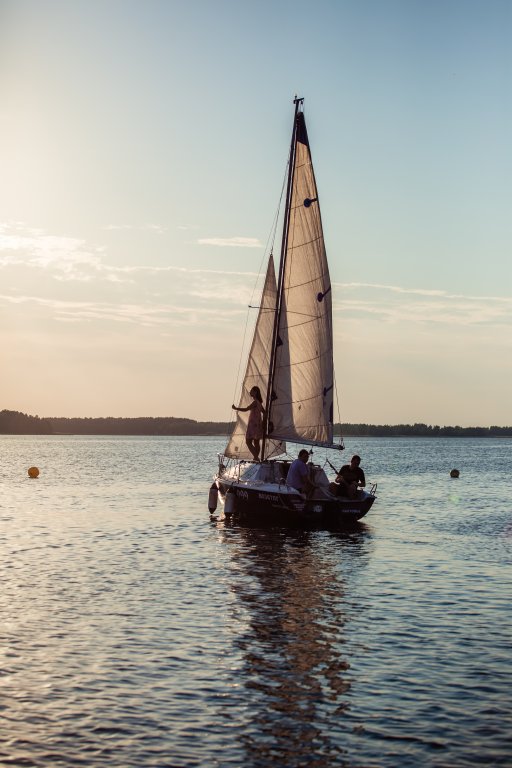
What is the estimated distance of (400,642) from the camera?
1767 centimetres

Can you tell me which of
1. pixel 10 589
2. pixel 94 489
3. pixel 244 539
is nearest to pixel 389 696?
pixel 10 589

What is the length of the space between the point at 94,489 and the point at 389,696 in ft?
181

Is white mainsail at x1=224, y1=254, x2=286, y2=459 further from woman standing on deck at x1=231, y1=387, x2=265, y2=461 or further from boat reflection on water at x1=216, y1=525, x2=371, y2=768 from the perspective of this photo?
boat reflection on water at x1=216, y1=525, x2=371, y2=768

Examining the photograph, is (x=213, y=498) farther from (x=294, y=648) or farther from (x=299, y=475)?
(x=294, y=648)

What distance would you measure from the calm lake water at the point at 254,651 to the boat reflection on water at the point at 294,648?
46 mm

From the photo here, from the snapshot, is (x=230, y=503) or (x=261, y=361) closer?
(x=230, y=503)

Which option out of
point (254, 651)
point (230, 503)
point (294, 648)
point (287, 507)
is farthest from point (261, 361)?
point (254, 651)

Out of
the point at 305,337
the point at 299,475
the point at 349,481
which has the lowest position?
the point at 349,481

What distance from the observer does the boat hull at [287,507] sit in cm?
3525

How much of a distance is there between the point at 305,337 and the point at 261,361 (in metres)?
2.42

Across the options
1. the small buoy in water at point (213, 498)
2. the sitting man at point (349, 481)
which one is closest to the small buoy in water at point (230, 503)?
the sitting man at point (349, 481)

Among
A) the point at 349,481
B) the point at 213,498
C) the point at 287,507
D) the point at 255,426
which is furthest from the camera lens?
the point at 213,498

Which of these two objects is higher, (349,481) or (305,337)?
(305,337)

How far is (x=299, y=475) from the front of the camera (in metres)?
35.1
